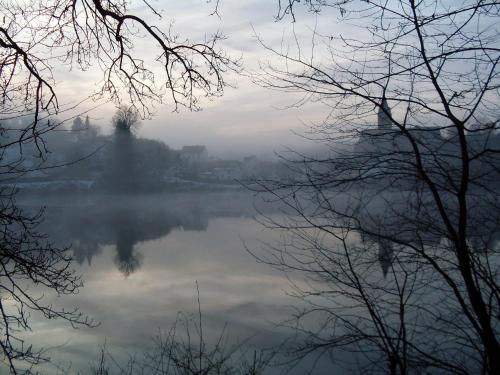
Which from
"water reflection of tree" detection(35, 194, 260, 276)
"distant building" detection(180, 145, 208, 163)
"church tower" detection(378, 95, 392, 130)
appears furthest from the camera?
"distant building" detection(180, 145, 208, 163)

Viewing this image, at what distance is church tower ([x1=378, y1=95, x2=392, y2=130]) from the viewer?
10.1ft

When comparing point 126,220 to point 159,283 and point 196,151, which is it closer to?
point 159,283

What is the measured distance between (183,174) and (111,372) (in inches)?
1851

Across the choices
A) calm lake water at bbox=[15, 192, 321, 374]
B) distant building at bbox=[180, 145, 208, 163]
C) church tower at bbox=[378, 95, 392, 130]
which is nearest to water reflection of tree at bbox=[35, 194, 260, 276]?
calm lake water at bbox=[15, 192, 321, 374]

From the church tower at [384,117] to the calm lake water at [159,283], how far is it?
6.16ft

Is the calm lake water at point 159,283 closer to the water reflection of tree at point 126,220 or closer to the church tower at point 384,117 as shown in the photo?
the water reflection of tree at point 126,220

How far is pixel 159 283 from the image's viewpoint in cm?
1490

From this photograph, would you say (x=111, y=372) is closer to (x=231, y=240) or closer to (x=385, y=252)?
(x=385, y=252)

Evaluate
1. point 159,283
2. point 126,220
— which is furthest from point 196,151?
point 159,283

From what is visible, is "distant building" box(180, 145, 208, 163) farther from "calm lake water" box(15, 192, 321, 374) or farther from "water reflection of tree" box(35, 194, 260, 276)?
"calm lake water" box(15, 192, 321, 374)

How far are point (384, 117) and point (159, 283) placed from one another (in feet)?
42.2

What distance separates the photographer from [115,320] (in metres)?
11.3

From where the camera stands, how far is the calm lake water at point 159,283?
31.3ft

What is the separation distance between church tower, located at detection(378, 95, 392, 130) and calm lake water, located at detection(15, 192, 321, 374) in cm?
188
